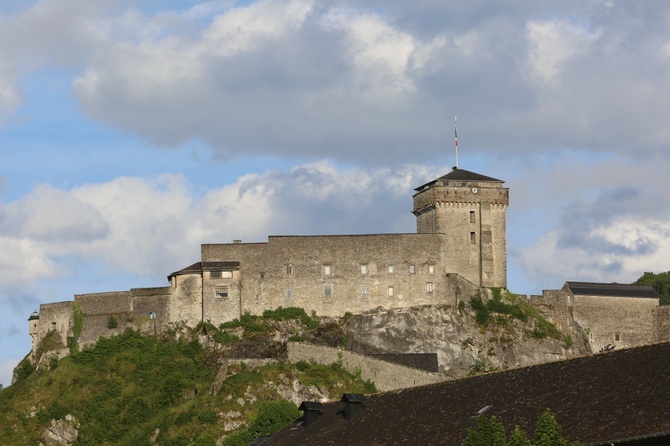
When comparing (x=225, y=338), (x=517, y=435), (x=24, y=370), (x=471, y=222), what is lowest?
(x=517, y=435)

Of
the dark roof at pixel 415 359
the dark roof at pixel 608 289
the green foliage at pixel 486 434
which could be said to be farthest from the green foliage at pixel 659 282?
Result: the green foliage at pixel 486 434

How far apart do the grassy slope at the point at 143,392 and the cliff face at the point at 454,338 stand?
788 centimetres

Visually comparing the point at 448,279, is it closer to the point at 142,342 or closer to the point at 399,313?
the point at 399,313

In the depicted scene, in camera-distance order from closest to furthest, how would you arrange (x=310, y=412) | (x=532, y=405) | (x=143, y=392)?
(x=532, y=405) → (x=310, y=412) → (x=143, y=392)

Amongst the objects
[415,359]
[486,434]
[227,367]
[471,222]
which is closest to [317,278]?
[415,359]

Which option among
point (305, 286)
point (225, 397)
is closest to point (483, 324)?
point (305, 286)

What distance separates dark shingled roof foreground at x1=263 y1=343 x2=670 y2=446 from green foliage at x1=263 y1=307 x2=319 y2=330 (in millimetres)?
36610

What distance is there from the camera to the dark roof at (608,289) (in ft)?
319

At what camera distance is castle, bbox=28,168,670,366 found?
9056 cm

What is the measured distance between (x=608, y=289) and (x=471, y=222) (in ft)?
37.2

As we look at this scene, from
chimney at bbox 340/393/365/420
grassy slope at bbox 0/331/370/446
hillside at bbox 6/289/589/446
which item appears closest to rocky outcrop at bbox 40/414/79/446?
hillside at bbox 6/289/589/446

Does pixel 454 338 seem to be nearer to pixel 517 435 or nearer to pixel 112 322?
pixel 112 322

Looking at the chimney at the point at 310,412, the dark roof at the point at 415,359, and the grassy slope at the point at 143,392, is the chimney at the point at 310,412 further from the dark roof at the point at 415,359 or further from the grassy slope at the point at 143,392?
the dark roof at the point at 415,359

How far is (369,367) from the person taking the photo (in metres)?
82.2
